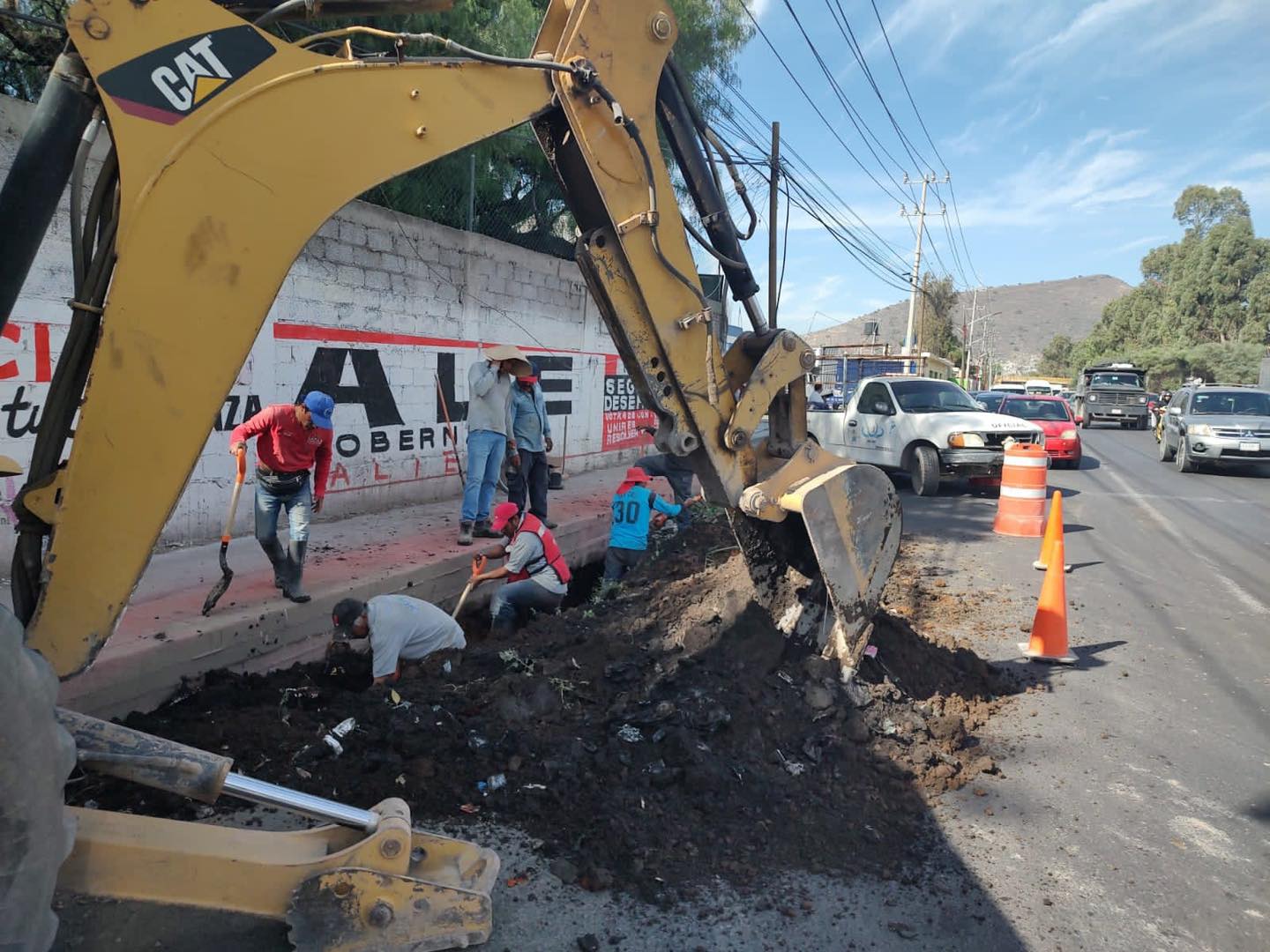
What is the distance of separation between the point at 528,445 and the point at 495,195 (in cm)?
438

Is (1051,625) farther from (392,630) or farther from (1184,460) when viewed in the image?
(1184,460)

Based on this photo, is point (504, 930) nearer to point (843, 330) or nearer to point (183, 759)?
point (183, 759)

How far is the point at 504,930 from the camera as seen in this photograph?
284 centimetres

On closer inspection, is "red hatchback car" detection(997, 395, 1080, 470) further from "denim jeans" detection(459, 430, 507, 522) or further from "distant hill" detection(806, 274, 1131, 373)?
"distant hill" detection(806, 274, 1131, 373)

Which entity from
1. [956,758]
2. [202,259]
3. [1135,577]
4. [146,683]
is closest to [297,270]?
[146,683]

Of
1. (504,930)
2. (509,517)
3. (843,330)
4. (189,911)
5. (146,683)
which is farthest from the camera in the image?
(843,330)

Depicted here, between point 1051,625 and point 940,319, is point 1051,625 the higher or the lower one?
the lower one

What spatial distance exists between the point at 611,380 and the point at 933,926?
11662mm

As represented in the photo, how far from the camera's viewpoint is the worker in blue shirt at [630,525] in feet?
25.6

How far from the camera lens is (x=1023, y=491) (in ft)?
31.6

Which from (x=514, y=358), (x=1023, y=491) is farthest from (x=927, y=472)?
(x=514, y=358)

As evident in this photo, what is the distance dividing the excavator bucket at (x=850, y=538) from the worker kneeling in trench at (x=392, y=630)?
8.16 feet

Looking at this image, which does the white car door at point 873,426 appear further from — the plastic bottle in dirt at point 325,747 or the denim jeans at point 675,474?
the plastic bottle in dirt at point 325,747

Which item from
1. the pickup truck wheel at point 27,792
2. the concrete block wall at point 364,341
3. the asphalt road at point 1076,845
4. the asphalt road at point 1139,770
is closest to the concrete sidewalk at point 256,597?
the concrete block wall at point 364,341
